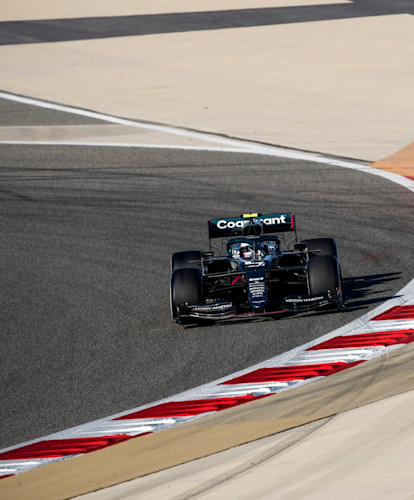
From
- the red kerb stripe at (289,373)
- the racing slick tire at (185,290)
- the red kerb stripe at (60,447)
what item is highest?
the racing slick tire at (185,290)

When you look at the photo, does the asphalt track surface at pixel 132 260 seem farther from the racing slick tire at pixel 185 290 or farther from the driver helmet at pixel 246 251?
the driver helmet at pixel 246 251

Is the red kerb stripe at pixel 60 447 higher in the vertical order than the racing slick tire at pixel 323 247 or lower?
lower

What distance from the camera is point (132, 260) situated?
16062 mm

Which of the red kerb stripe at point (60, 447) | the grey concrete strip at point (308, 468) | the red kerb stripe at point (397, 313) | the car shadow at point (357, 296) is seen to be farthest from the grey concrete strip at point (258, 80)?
the red kerb stripe at point (60, 447)

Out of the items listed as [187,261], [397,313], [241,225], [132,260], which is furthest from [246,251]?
[132,260]

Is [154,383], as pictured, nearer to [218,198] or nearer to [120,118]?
[218,198]

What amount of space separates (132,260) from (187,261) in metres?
2.63

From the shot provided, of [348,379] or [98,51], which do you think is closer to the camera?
[348,379]

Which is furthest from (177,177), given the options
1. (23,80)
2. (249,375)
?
(23,80)

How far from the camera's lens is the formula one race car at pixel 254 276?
12539mm

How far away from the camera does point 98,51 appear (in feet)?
120

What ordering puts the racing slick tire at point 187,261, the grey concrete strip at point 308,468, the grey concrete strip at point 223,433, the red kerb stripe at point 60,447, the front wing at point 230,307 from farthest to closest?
the racing slick tire at point 187,261
the front wing at point 230,307
the red kerb stripe at point 60,447
the grey concrete strip at point 223,433
the grey concrete strip at point 308,468

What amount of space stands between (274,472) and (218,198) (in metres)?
11.6

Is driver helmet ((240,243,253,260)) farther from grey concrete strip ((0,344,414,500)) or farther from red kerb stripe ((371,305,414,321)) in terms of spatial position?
grey concrete strip ((0,344,414,500))
